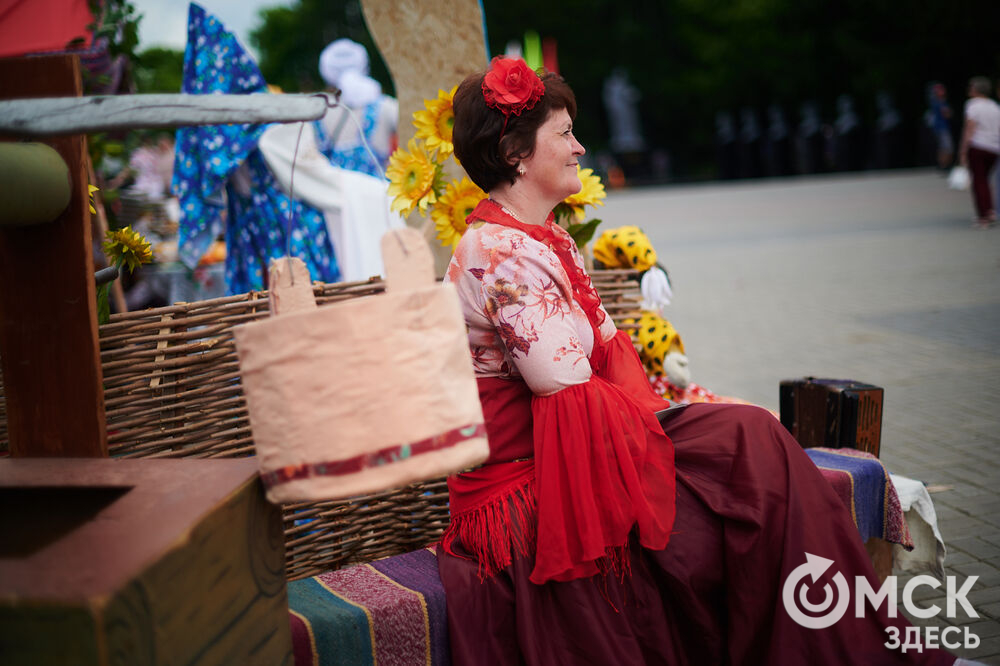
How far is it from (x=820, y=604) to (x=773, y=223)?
497 inches

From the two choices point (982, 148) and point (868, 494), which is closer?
point (868, 494)

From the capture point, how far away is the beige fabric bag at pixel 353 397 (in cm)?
128

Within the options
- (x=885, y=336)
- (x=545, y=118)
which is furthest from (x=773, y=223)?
(x=545, y=118)

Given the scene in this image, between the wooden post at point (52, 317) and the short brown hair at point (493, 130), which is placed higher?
the short brown hair at point (493, 130)

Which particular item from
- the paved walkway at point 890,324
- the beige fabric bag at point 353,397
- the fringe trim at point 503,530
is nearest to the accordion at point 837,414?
the paved walkway at point 890,324

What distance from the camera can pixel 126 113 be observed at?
1299 mm

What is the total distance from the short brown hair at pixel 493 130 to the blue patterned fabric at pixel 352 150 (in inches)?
122

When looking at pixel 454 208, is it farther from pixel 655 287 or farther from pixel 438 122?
pixel 655 287

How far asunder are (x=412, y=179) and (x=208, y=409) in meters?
0.91

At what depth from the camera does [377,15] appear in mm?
3350

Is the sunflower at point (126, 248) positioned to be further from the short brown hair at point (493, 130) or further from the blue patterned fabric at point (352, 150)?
the blue patterned fabric at point (352, 150)

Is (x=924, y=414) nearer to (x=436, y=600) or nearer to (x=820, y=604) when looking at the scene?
(x=820, y=604)

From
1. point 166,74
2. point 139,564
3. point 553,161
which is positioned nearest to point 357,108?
point 553,161

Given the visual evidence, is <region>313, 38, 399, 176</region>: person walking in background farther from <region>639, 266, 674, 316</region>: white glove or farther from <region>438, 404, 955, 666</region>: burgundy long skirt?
<region>438, 404, 955, 666</region>: burgundy long skirt
